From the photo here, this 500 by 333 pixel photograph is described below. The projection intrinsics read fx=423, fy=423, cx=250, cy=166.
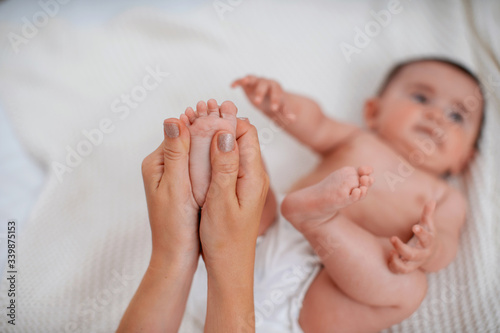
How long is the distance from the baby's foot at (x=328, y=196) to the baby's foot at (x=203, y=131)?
0.18 metres

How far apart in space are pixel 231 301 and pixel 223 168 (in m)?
0.23

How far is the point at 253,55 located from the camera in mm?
1342

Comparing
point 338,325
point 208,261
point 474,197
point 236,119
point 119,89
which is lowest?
point 474,197

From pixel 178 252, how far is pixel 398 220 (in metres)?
0.54

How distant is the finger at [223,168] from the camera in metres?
0.64

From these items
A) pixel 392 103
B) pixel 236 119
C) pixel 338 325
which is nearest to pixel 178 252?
pixel 236 119

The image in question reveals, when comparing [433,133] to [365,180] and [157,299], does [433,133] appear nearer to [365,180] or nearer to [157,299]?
[365,180]

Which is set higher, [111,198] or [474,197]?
[111,198]

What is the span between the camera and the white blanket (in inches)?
37.0

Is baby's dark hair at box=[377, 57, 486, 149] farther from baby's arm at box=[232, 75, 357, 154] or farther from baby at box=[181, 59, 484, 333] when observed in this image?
baby's arm at box=[232, 75, 357, 154]

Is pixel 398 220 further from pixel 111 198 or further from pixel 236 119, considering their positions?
pixel 111 198

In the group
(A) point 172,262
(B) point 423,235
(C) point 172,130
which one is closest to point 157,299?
(A) point 172,262

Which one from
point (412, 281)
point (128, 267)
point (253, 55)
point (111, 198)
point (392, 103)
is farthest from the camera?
point (253, 55)

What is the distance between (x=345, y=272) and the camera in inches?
32.0
